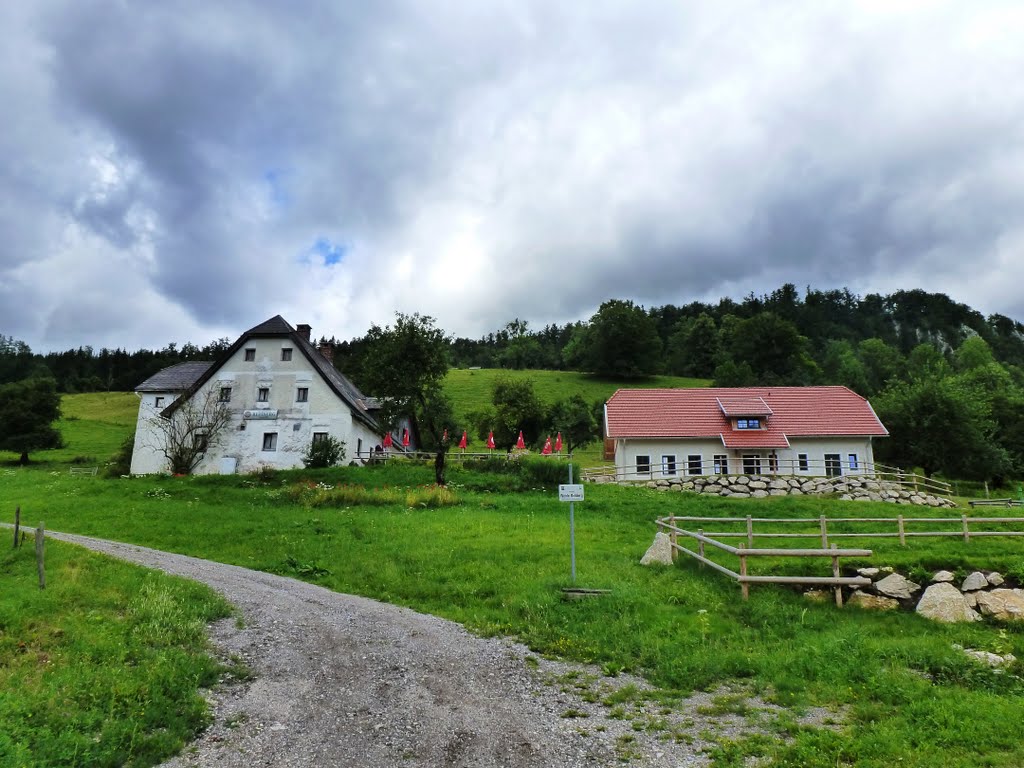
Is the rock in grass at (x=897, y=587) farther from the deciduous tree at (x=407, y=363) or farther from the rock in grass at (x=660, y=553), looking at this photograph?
the deciduous tree at (x=407, y=363)

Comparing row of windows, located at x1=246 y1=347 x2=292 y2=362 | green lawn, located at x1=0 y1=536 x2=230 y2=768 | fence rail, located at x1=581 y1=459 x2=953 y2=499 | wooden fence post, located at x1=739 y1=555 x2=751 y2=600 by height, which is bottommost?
green lawn, located at x1=0 y1=536 x2=230 y2=768

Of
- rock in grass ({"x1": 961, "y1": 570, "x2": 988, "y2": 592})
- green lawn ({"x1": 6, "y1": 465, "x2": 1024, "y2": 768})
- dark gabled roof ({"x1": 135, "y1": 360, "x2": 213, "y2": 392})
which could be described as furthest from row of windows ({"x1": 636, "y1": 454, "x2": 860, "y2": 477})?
dark gabled roof ({"x1": 135, "y1": 360, "x2": 213, "y2": 392})

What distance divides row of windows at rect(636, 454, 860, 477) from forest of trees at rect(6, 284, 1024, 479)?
27.0 ft

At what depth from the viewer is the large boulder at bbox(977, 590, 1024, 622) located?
1080 cm

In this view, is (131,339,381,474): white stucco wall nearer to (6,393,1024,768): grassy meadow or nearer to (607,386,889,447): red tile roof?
(6,393,1024,768): grassy meadow

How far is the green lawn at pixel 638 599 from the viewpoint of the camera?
700 centimetres

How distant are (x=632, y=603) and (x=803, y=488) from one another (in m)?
27.1

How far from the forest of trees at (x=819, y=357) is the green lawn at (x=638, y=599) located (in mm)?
19147

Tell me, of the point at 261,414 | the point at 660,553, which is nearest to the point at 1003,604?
the point at 660,553

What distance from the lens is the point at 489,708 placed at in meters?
7.82

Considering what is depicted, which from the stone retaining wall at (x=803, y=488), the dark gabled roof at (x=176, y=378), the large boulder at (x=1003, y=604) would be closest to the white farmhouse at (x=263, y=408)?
the dark gabled roof at (x=176, y=378)

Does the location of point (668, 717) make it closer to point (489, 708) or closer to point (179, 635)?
point (489, 708)

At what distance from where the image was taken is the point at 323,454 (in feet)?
125

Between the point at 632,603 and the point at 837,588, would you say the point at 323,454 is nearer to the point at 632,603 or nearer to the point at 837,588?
the point at 632,603
